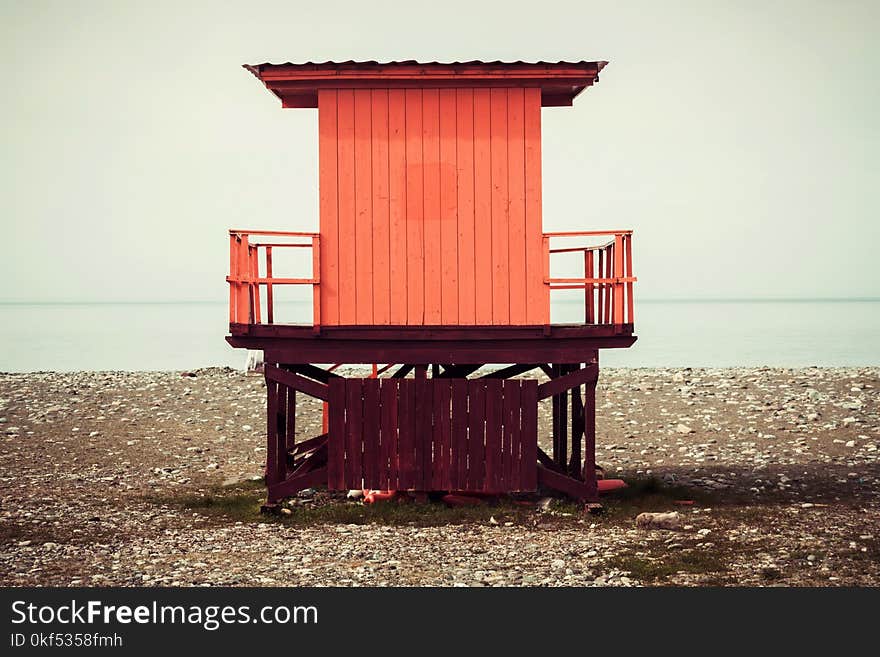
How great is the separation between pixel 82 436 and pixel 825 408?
60.1ft

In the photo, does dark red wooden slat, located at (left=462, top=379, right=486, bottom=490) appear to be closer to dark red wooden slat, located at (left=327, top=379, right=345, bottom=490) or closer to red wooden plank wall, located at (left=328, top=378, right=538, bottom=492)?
red wooden plank wall, located at (left=328, top=378, right=538, bottom=492)

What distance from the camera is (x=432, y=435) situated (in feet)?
53.5

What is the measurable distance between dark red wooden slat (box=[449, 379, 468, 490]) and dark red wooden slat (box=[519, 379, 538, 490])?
0.85 meters

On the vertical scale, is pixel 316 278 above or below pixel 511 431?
above

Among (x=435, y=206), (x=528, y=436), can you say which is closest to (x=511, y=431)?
(x=528, y=436)

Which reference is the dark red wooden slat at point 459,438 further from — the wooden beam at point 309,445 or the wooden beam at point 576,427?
the wooden beam at point 309,445

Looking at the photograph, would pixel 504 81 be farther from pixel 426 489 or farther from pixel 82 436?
pixel 82 436

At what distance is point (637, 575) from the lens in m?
12.7

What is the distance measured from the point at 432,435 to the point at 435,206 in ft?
11.3

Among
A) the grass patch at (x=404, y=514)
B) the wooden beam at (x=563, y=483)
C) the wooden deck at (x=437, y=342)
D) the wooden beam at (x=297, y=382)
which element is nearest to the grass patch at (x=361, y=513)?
the grass patch at (x=404, y=514)

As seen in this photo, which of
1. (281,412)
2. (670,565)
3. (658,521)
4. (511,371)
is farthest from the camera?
(511,371)

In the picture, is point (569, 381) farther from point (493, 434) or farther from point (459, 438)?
point (459, 438)

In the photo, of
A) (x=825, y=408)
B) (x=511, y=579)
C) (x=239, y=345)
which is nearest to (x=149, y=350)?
(x=825, y=408)

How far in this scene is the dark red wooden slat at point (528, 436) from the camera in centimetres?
1623
